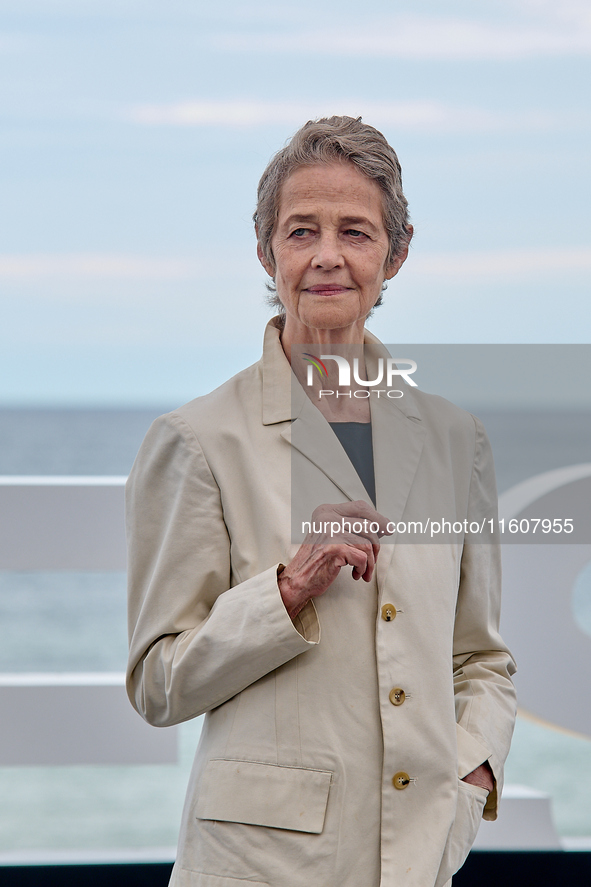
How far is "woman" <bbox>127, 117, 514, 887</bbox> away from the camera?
1294mm

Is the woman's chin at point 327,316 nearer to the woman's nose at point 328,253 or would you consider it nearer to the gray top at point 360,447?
the woman's nose at point 328,253

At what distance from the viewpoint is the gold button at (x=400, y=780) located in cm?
132

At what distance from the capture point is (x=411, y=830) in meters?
1.33

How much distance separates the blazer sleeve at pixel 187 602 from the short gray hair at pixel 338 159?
1.39ft

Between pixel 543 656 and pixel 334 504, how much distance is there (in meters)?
1.43

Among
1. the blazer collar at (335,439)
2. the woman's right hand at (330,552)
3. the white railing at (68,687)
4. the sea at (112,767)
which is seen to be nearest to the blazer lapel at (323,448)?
the blazer collar at (335,439)

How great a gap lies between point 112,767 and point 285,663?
5886mm

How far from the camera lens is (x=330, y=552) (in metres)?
1.25

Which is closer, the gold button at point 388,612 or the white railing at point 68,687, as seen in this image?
the gold button at point 388,612

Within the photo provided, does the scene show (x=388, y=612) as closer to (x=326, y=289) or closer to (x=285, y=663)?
(x=285, y=663)

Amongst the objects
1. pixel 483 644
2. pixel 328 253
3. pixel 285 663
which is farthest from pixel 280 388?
pixel 483 644

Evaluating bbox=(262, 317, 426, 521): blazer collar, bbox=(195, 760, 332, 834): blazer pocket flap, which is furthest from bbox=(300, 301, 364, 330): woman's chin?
bbox=(195, 760, 332, 834): blazer pocket flap

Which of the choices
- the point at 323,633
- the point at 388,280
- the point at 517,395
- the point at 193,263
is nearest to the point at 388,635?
the point at 323,633

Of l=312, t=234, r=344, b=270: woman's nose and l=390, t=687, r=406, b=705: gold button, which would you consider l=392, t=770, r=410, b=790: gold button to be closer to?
l=390, t=687, r=406, b=705: gold button
